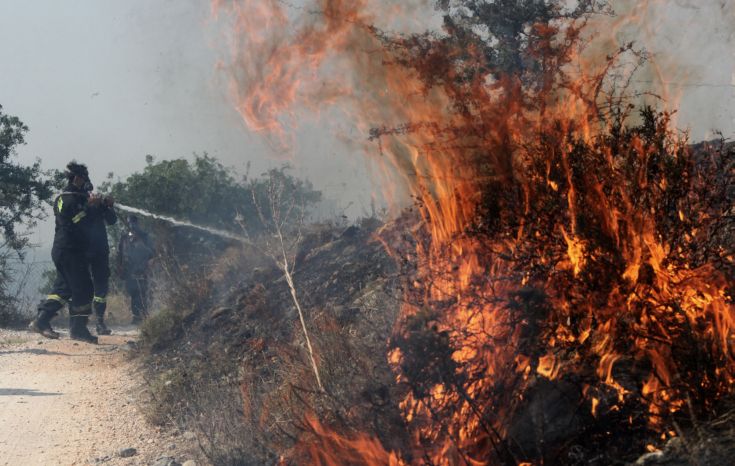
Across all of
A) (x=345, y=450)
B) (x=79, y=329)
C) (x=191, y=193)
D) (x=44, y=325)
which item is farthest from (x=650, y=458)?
(x=191, y=193)

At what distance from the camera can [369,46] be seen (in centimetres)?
630

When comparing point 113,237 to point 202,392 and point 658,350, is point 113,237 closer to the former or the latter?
point 202,392

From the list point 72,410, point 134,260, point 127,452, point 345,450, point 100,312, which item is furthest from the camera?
point 134,260

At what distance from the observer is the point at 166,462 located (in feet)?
18.3

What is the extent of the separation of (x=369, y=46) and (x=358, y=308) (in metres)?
3.11

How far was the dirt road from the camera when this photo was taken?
5.95m

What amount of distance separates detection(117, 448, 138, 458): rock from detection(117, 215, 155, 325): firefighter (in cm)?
794

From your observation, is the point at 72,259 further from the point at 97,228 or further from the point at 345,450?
the point at 345,450

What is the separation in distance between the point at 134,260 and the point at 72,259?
111 inches

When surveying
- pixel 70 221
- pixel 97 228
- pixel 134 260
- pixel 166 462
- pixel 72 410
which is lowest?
pixel 166 462

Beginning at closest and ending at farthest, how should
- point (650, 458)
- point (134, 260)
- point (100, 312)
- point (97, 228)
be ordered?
point (650, 458), point (97, 228), point (100, 312), point (134, 260)

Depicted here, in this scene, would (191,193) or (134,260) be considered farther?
(191,193)

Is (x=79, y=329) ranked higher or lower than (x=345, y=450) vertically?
higher

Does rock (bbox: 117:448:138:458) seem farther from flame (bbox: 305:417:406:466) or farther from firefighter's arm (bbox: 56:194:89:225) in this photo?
firefighter's arm (bbox: 56:194:89:225)
